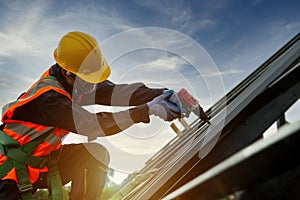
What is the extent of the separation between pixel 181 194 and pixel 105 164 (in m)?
2.69

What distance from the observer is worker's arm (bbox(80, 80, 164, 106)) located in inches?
141

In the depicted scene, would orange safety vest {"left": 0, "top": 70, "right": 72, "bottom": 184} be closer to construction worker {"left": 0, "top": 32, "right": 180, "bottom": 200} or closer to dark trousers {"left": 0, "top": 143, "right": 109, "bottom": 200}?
construction worker {"left": 0, "top": 32, "right": 180, "bottom": 200}

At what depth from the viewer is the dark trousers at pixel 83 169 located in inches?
128

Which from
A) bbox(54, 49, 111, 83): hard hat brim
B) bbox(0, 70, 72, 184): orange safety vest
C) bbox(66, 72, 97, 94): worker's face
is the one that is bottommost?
bbox(0, 70, 72, 184): orange safety vest

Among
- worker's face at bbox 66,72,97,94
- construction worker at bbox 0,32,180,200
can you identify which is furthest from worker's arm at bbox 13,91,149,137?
worker's face at bbox 66,72,97,94

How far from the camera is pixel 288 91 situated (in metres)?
2.12

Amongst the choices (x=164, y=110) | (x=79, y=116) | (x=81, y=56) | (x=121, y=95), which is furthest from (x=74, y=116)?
(x=121, y=95)

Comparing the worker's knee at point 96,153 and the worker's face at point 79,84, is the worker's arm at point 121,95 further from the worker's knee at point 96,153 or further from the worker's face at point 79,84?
the worker's knee at point 96,153

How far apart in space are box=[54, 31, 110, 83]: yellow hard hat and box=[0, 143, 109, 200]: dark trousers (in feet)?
2.45

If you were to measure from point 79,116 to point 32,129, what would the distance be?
0.59 meters

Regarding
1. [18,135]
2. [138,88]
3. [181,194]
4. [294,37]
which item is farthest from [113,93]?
[181,194]

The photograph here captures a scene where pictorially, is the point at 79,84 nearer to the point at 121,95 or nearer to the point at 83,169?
the point at 121,95

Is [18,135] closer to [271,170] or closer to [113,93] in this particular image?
[113,93]

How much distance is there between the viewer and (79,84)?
3.26m
